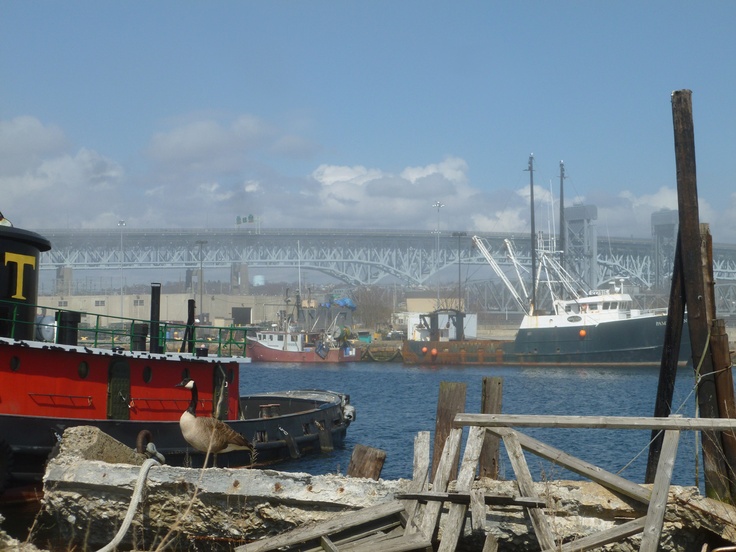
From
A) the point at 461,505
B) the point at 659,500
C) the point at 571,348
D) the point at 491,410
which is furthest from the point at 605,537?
the point at 571,348

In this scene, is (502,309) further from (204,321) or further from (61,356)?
(61,356)

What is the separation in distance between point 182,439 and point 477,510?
10568 millimetres

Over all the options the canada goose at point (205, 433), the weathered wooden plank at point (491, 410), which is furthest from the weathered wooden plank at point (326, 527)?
the canada goose at point (205, 433)

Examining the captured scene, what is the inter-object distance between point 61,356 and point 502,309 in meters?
124

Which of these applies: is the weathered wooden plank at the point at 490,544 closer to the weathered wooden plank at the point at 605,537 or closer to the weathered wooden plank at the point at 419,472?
the weathered wooden plank at the point at 605,537

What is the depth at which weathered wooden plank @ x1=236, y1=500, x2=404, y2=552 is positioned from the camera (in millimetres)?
7094

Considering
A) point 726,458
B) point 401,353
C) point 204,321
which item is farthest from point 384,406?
point 204,321

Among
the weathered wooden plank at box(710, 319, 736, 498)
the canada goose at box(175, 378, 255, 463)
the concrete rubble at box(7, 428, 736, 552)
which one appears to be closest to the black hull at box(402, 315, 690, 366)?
the canada goose at box(175, 378, 255, 463)

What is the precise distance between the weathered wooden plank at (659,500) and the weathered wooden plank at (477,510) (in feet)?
4.09

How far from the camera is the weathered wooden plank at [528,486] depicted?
6852 millimetres

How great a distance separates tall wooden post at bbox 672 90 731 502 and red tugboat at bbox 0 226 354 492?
6475 millimetres

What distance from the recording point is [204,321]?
108062 millimetres

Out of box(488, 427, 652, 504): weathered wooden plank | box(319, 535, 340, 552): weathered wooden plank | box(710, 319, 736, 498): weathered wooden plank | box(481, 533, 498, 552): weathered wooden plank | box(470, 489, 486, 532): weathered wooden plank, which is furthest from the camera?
box(710, 319, 736, 498): weathered wooden plank

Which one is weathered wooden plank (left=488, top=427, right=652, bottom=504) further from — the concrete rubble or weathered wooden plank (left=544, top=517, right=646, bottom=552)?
weathered wooden plank (left=544, top=517, right=646, bottom=552)
